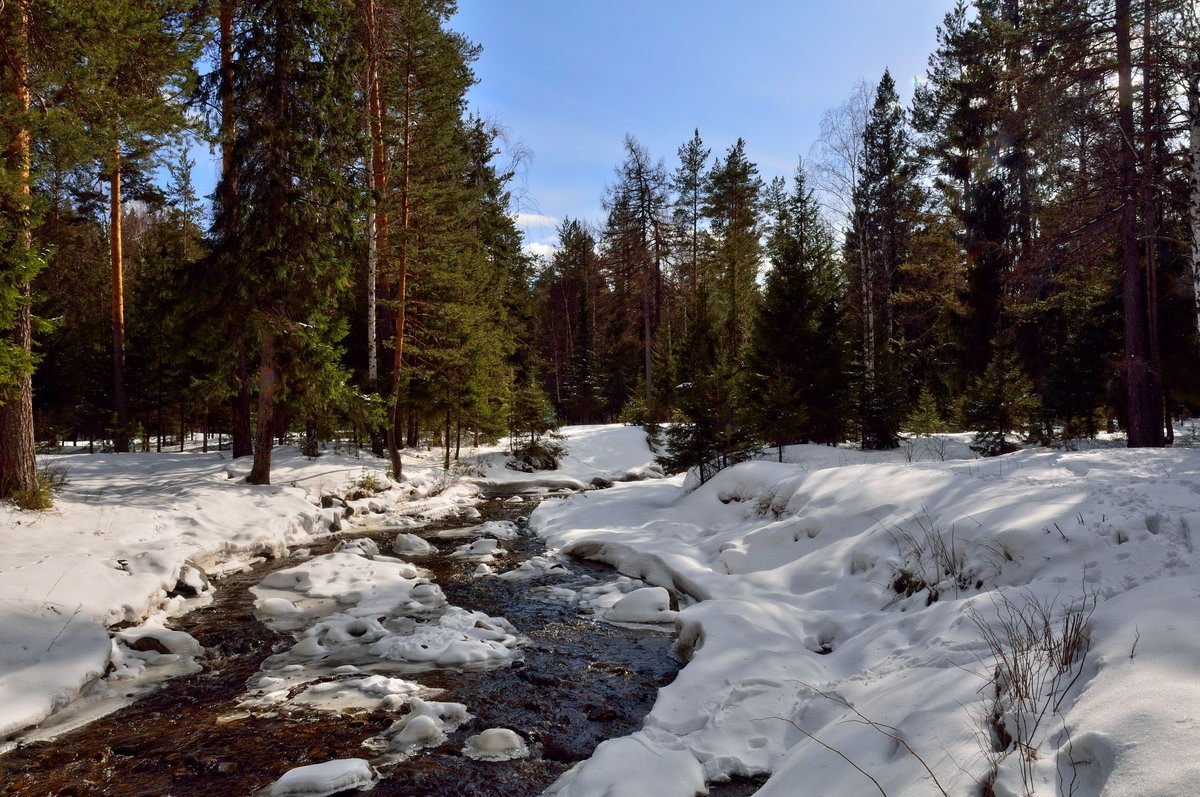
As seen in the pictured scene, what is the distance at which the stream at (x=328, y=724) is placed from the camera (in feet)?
13.5

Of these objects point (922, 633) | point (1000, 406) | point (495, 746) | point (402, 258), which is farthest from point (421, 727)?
point (1000, 406)

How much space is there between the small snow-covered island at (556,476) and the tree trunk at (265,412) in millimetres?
107

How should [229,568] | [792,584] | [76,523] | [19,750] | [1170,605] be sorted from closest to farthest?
[1170,605] → [19,750] → [792,584] → [76,523] → [229,568]

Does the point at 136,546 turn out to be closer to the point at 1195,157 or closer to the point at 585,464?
the point at 1195,157

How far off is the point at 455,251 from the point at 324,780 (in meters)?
17.6

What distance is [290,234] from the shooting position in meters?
12.7

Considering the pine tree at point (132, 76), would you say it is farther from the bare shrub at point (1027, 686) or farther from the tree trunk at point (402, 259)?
the bare shrub at point (1027, 686)

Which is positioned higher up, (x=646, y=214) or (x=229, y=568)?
(x=646, y=214)

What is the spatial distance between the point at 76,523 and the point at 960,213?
1095 inches

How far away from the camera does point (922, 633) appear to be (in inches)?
192

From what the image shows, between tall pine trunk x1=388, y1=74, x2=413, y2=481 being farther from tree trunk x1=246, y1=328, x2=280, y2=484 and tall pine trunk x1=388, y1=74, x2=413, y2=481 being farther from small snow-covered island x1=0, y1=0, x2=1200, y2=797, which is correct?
tree trunk x1=246, y1=328, x2=280, y2=484

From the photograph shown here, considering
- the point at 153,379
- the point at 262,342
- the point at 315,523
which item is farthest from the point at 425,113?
the point at 153,379

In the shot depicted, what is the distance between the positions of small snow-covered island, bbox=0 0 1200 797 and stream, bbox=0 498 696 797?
39mm

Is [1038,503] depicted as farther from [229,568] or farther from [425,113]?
[425,113]
